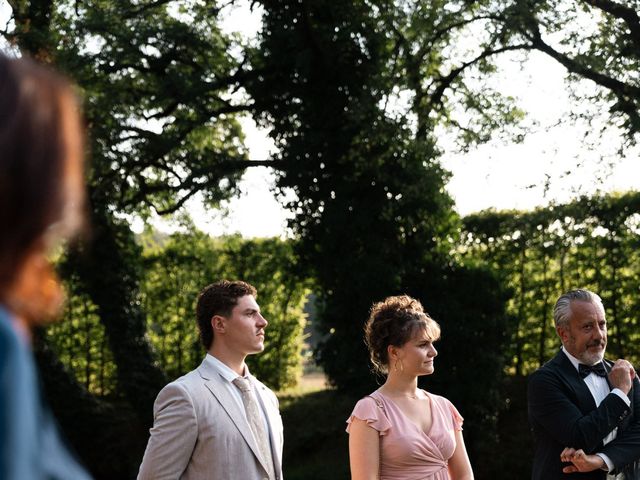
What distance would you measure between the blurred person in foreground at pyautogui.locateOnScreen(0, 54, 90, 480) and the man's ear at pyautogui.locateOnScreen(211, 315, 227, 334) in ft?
13.5

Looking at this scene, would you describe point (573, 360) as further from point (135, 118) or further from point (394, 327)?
point (135, 118)

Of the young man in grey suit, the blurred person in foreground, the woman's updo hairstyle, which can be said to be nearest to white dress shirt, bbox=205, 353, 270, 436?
the young man in grey suit

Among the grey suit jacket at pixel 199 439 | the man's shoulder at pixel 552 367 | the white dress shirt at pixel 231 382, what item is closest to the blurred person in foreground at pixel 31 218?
the grey suit jacket at pixel 199 439

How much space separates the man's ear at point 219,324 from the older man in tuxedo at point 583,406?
1734mm

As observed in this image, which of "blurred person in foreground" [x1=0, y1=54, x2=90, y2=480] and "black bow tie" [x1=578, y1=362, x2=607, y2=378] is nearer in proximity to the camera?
"blurred person in foreground" [x1=0, y1=54, x2=90, y2=480]

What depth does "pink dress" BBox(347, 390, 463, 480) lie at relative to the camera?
509 cm

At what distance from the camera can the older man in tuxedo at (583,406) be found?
5145 millimetres

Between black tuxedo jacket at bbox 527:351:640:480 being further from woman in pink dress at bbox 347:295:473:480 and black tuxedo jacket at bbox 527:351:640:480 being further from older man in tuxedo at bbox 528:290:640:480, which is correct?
woman in pink dress at bbox 347:295:473:480

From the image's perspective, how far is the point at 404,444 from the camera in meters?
5.09

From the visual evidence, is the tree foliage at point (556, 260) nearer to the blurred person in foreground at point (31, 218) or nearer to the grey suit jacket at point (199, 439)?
the grey suit jacket at point (199, 439)

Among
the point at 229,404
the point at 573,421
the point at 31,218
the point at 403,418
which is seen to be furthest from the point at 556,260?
the point at 31,218

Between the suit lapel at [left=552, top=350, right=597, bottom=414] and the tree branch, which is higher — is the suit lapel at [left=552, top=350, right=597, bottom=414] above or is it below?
below

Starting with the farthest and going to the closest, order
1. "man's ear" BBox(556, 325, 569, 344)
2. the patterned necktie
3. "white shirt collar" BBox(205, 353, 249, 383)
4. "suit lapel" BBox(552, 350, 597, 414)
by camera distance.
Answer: "man's ear" BBox(556, 325, 569, 344)
"suit lapel" BBox(552, 350, 597, 414)
"white shirt collar" BBox(205, 353, 249, 383)
the patterned necktie

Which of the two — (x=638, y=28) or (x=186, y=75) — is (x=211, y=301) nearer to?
(x=638, y=28)
